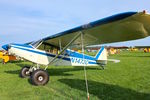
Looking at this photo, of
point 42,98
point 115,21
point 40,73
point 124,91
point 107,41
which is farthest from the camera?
point 40,73

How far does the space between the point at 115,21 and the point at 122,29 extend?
67 centimetres

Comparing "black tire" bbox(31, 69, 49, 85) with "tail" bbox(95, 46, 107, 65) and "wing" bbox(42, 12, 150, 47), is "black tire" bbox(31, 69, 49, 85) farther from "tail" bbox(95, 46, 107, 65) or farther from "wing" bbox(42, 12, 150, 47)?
"tail" bbox(95, 46, 107, 65)

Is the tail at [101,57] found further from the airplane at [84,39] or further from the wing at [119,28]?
the wing at [119,28]

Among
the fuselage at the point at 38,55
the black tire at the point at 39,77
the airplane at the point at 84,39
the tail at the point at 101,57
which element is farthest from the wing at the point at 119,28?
the tail at the point at 101,57

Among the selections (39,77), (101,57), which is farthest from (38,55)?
(101,57)

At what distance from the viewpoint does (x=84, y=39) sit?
770 centimetres

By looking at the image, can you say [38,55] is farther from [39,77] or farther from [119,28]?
[119,28]

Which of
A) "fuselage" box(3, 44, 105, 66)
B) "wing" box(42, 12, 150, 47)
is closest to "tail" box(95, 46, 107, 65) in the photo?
"fuselage" box(3, 44, 105, 66)

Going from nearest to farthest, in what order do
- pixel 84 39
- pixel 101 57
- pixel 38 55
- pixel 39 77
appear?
pixel 84 39 < pixel 39 77 < pixel 38 55 < pixel 101 57

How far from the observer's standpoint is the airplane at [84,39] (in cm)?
462

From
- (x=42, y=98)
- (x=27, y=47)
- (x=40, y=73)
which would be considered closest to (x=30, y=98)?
(x=42, y=98)

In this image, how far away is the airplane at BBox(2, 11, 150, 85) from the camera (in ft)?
15.2

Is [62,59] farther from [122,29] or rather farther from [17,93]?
[122,29]

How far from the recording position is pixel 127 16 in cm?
421
